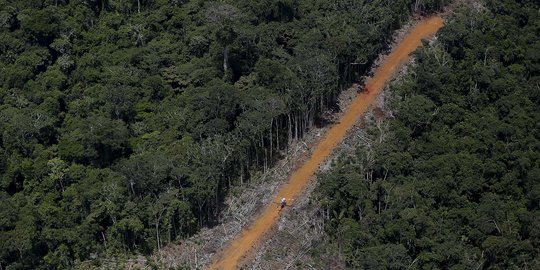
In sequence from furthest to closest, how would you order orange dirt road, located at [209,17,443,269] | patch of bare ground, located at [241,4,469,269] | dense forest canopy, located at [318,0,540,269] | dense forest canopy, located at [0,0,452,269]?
orange dirt road, located at [209,17,443,269]
patch of bare ground, located at [241,4,469,269]
dense forest canopy, located at [0,0,452,269]
dense forest canopy, located at [318,0,540,269]

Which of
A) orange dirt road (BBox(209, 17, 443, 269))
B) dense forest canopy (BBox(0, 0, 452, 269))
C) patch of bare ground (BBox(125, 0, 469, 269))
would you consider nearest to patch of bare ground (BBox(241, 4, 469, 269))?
patch of bare ground (BBox(125, 0, 469, 269))

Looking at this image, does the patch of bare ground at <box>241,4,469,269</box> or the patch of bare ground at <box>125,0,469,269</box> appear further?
the patch of bare ground at <box>241,4,469,269</box>

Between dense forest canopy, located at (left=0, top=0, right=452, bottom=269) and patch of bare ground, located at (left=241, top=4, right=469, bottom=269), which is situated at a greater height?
dense forest canopy, located at (left=0, top=0, right=452, bottom=269)

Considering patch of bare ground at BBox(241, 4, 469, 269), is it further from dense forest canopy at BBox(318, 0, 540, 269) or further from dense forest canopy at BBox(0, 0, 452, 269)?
dense forest canopy at BBox(0, 0, 452, 269)

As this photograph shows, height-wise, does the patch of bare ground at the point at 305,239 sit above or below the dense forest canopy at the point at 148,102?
below

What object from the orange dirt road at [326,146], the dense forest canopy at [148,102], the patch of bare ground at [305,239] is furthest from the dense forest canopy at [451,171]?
the dense forest canopy at [148,102]

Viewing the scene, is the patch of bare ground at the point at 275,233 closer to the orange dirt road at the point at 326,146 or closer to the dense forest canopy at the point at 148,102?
the orange dirt road at the point at 326,146
